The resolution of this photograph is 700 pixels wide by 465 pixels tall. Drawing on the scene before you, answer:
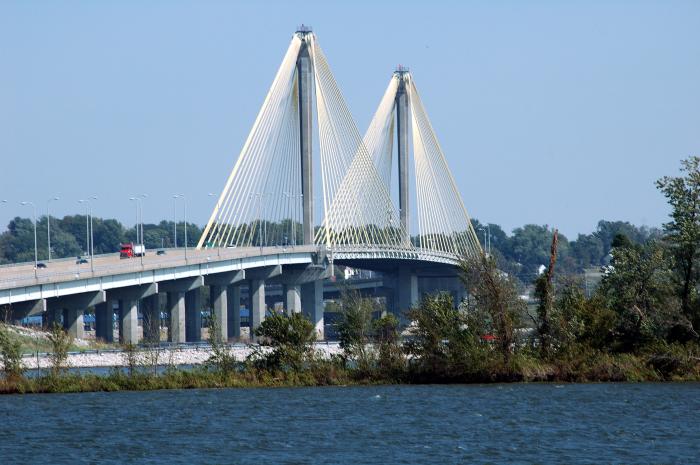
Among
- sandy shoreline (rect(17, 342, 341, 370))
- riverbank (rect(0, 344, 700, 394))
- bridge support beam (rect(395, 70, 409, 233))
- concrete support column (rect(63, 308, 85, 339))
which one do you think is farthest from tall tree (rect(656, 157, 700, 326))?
bridge support beam (rect(395, 70, 409, 233))

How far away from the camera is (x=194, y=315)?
4414 inches

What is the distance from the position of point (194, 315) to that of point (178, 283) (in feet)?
29.7

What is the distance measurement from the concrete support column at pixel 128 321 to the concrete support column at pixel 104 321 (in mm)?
3211

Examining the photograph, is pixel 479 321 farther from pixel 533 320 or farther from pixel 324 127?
pixel 324 127

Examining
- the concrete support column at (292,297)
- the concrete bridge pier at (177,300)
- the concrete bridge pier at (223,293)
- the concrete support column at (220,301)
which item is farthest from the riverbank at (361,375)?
the concrete support column at (292,297)

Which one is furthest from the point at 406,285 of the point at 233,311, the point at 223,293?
the point at 223,293

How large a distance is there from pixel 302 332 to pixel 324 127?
4865cm

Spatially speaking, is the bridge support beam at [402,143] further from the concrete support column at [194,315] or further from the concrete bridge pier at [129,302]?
the concrete bridge pier at [129,302]

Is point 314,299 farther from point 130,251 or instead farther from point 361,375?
point 361,375

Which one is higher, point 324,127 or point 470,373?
point 324,127

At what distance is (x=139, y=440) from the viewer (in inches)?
1703

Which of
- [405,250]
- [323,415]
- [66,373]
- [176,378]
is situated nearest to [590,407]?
[323,415]

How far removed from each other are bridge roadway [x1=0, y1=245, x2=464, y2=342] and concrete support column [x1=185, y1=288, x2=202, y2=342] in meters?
0.07

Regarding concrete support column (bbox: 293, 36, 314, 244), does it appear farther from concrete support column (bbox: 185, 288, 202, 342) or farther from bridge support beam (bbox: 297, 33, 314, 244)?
concrete support column (bbox: 185, 288, 202, 342)
